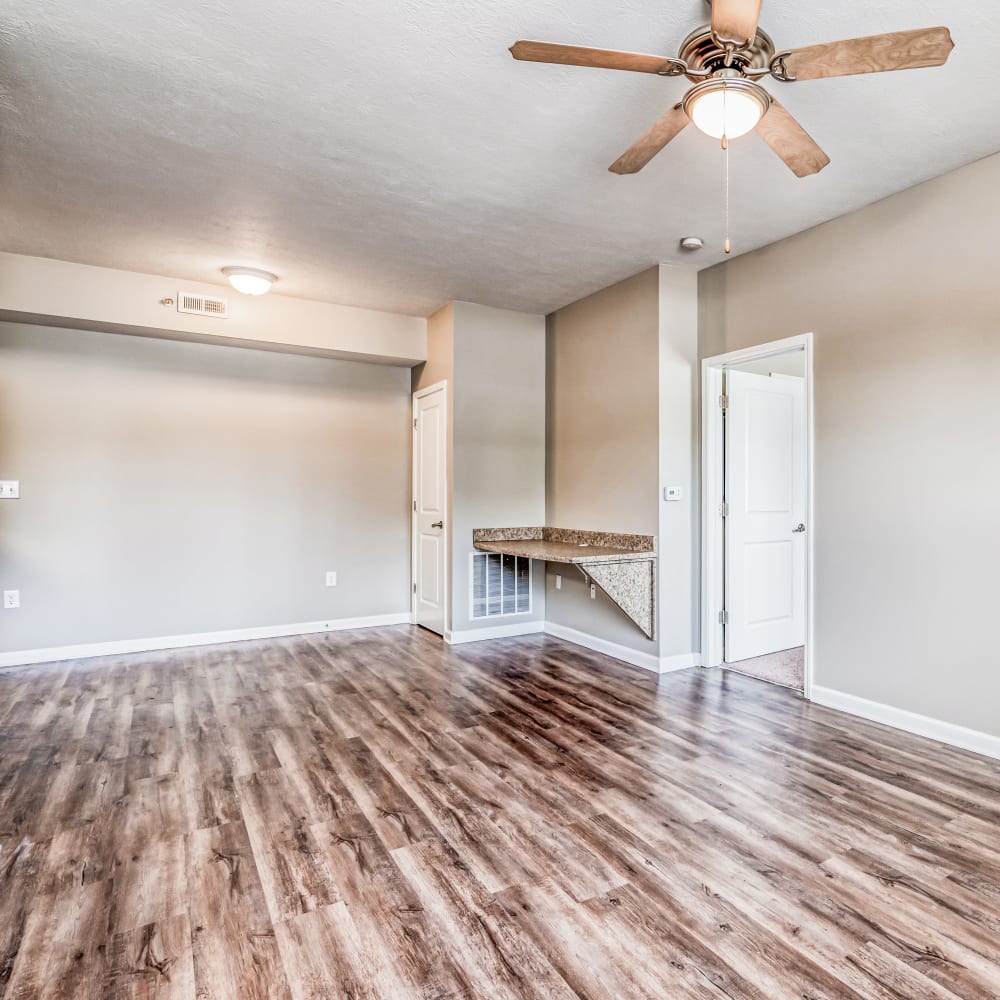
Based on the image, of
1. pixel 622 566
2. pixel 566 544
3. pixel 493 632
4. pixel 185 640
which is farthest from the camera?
pixel 493 632

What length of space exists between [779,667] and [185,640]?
433cm

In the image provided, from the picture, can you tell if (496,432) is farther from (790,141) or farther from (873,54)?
(873,54)

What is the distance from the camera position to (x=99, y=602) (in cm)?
442

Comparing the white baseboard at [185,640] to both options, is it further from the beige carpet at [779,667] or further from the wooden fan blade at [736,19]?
the wooden fan blade at [736,19]

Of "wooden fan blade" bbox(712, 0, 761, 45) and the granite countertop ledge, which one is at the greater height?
"wooden fan blade" bbox(712, 0, 761, 45)

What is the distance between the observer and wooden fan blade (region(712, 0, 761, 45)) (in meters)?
1.62

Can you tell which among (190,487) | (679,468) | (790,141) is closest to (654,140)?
(790,141)

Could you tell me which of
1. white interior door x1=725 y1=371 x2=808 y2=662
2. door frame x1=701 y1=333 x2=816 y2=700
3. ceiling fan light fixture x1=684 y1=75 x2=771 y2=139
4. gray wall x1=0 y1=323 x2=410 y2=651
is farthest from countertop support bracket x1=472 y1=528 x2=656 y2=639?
ceiling fan light fixture x1=684 y1=75 x2=771 y2=139

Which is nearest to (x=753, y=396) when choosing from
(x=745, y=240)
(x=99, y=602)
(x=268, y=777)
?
(x=745, y=240)

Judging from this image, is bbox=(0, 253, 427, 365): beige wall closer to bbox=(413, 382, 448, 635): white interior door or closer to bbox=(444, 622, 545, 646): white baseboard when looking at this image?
bbox=(413, 382, 448, 635): white interior door

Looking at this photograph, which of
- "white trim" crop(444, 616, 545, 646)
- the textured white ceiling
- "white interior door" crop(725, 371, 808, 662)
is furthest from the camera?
"white trim" crop(444, 616, 545, 646)

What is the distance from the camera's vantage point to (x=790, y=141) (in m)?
2.07

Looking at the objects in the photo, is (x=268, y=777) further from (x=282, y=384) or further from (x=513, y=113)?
(x=282, y=384)

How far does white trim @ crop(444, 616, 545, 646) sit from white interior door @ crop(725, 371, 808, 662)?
1.65 metres
